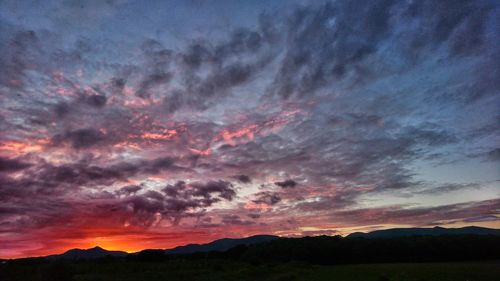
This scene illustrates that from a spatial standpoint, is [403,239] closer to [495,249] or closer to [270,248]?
[495,249]

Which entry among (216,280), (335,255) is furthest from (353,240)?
(216,280)

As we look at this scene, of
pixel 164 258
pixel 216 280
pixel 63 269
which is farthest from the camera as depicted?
pixel 164 258

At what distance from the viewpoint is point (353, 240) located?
147 m

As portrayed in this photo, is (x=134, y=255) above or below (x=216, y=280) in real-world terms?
above

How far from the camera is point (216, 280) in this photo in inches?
2707

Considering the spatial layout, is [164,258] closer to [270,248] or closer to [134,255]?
[134,255]

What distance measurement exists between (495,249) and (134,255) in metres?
160

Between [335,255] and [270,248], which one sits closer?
[335,255]

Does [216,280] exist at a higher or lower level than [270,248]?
lower

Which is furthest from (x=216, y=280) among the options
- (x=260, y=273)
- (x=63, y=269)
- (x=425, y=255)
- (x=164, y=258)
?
(x=164, y=258)

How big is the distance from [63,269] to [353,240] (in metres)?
116

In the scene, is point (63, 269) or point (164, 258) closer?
point (63, 269)

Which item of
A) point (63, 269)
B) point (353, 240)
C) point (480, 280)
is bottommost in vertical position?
point (480, 280)

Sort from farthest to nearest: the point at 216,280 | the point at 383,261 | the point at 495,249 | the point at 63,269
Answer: the point at 383,261 → the point at 495,249 → the point at 216,280 → the point at 63,269
